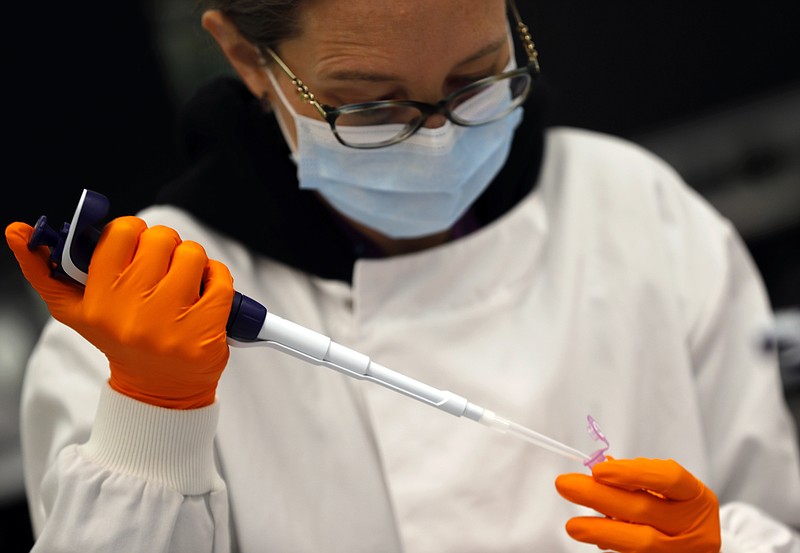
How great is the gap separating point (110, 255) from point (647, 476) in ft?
2.18

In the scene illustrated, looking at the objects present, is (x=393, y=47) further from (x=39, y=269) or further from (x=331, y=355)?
(x=39, y=269)

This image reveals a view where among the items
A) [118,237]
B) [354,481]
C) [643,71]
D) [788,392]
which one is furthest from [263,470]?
[643,71]

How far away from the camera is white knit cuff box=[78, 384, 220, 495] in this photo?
101 cm

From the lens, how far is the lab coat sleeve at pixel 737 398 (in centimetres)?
143

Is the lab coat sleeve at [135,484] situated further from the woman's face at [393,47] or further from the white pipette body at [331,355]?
the woman's face at [393,47]

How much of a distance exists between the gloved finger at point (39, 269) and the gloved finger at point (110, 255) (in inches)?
1.2

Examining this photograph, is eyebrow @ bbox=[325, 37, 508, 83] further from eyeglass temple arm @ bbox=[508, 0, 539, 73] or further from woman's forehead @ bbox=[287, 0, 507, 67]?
eyeglass temple arm @ bbox=[508, 0, 539, 73]

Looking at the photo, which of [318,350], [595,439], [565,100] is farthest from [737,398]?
[565,100]

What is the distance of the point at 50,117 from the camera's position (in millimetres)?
1981

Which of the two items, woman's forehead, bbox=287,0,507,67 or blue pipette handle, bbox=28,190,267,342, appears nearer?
blue pipette handle, bbox=28,190,267,342

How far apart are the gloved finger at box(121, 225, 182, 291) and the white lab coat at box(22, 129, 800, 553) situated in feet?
0.61

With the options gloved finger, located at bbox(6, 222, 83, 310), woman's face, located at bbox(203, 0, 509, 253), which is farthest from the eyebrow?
gloved finger, located at bbox(6, 222, 83, 310)

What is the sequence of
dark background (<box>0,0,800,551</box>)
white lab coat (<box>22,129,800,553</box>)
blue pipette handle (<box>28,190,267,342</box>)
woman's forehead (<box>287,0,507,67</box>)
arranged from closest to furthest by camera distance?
blue pipette handle (<box>28,190,267,342</box>) < woman's forehead (<box>287,0,507,67</box>) < white lab coat (<box>22,129,800,553</box>) < dark background (<box>0,0,800,551</box>)

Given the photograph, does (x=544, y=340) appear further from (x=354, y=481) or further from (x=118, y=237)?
(x=118, y=237)
